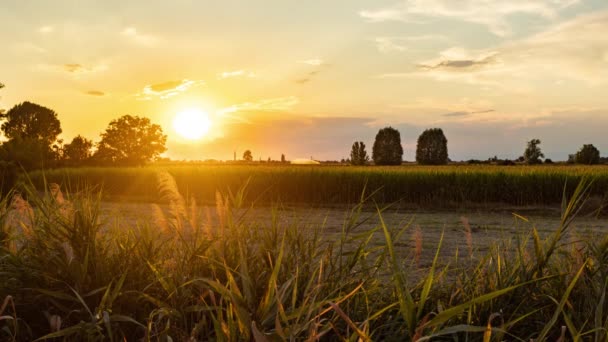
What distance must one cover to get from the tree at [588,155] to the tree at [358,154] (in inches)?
1090

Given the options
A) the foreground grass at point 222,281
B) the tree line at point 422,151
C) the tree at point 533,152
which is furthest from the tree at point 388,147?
the foreground grass at point 222,281

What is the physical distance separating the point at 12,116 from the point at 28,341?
2728 inches

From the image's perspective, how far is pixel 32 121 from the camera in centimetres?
6166

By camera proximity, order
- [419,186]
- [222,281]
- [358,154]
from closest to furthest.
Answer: [222,281], [419,186], [358,154]

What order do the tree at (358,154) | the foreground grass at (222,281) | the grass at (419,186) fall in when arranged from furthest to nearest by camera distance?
the tree at (358,154) → the grass at (419,186) → the foreground grass at (222,281)

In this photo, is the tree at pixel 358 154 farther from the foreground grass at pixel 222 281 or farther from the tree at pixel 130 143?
the foreground grass at pixel 222 281

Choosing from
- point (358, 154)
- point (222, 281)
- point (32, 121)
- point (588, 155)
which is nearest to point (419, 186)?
point (222, 281)

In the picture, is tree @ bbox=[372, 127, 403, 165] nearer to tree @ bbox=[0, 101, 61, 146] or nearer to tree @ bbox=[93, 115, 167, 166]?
tree @ bbox=[93, 115, 167, 166]

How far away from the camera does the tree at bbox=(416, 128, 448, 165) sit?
209 ft

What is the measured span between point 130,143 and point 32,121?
1260 cm

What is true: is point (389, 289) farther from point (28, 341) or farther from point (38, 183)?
point (38, 183)

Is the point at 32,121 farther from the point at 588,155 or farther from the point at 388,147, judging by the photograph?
the point at 588,155

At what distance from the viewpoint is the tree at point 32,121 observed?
200 ft

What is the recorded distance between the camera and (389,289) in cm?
364
